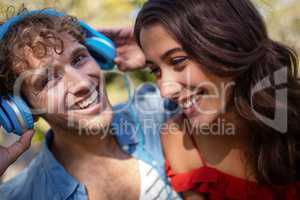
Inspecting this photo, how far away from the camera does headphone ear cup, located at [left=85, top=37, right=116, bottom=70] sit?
1.76 m

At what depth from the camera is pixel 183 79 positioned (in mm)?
1470

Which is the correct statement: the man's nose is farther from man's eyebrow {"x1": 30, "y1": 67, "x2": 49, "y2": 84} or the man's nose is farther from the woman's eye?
the woman's eye

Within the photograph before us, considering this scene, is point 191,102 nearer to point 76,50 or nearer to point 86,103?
point 86,103

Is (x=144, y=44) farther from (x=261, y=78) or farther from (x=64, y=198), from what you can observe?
(x=64, y=198)

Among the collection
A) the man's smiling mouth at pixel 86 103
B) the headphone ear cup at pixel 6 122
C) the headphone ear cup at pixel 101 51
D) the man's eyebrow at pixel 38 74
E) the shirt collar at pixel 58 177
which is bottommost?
the shirt collar at pixel 58 177

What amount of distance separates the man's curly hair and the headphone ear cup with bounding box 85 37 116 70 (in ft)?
0.64

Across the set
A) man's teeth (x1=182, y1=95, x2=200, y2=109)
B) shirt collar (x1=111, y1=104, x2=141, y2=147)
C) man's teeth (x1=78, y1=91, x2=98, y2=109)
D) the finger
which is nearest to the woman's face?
man's teeth (x1=182, y1=95, x2=200, y2=109)

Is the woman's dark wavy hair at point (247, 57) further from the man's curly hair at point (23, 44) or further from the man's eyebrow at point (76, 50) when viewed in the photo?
the man's curly hair at point (23, 44)

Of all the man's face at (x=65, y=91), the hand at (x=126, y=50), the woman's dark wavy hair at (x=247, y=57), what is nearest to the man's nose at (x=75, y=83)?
the man's face at (x=65, y=91)

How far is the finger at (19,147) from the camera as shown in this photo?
1.40 meters

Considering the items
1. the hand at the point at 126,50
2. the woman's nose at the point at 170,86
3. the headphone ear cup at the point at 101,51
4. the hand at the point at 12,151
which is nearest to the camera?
the hand at the point at 12,151

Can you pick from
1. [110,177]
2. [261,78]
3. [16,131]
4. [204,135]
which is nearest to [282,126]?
[261,78]

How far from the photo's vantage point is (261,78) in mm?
1574

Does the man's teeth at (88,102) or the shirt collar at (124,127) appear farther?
the shirt collar at (124,127)
